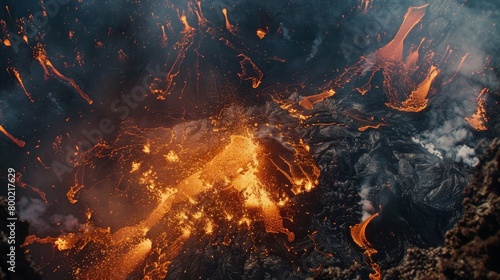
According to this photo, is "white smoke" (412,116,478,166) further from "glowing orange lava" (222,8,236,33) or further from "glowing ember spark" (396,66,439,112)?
"glowing orange lava" (222,8,236,33)

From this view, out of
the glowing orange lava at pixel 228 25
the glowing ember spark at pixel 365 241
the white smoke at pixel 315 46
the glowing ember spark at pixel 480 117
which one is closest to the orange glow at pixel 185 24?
the glowing orange lava at pixel 228 25

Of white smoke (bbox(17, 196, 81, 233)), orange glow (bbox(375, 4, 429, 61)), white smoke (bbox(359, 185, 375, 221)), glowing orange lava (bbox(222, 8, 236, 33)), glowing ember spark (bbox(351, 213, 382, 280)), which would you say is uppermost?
glowing orange lava (bbox(222, 8, 236, 33))

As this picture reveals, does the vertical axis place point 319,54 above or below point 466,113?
above

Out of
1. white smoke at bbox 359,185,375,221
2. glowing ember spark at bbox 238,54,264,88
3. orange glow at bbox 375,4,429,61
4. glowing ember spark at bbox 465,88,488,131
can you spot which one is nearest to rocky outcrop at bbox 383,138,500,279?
white smoke at bbox 359,185,375,221

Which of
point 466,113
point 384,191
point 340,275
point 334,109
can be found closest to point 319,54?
point 334,109

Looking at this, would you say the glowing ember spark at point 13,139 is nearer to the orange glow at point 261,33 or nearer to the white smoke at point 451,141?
the orange glow at point 261,33

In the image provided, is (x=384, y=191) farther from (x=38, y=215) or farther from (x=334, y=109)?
(x=38, y=215)
